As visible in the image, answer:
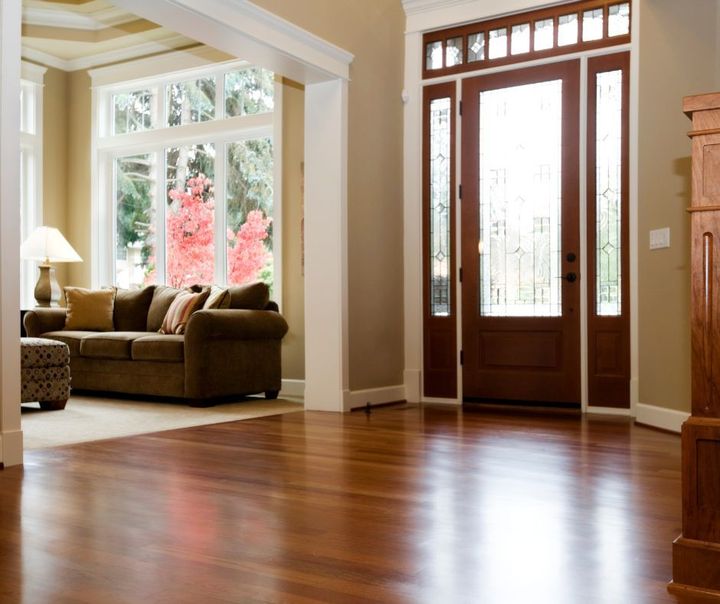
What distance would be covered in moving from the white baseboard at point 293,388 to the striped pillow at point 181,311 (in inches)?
40.2

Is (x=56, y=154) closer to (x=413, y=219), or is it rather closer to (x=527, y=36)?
(x=413, y=219)

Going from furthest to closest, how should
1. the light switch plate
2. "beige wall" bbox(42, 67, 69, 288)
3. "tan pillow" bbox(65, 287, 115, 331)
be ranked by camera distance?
"beige wall" bbox(42, 67, 69, 288)
"tan pillow" bbox(65, 287, 115, 331)
the light switch plate

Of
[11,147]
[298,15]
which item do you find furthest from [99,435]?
[298,15]

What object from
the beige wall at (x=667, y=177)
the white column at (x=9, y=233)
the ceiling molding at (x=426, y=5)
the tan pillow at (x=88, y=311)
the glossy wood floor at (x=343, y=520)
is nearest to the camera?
the glossy wood floor at (x=343, y=520)

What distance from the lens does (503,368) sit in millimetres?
5785

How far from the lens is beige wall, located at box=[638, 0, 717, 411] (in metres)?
4.47

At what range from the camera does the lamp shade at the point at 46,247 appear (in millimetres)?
7320

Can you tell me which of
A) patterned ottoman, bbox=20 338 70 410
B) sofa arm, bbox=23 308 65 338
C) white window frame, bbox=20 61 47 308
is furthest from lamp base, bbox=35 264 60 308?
patterned ottoman, bbox=20 338 70 410

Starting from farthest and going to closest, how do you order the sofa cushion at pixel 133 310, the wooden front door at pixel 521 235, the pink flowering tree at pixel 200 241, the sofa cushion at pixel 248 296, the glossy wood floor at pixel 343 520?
1. the pink flowering tree at pixel 200 241
2. the sofa cushion at pixel 133 310
3. the sofa cushion at pixel 248 296
4. the wooden front door at pixel 521 235
5. the glossy wood floor at pixel 343 520

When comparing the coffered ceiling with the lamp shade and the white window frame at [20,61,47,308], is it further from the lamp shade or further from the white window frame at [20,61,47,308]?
the lamp shade

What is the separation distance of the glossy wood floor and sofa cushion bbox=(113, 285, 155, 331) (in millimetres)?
2973

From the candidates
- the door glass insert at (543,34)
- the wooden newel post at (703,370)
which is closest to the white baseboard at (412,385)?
the door glass insert at (543,34)

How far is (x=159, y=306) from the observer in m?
6.83

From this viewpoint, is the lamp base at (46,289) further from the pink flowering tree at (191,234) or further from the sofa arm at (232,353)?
the sofa arm at (232,353)
